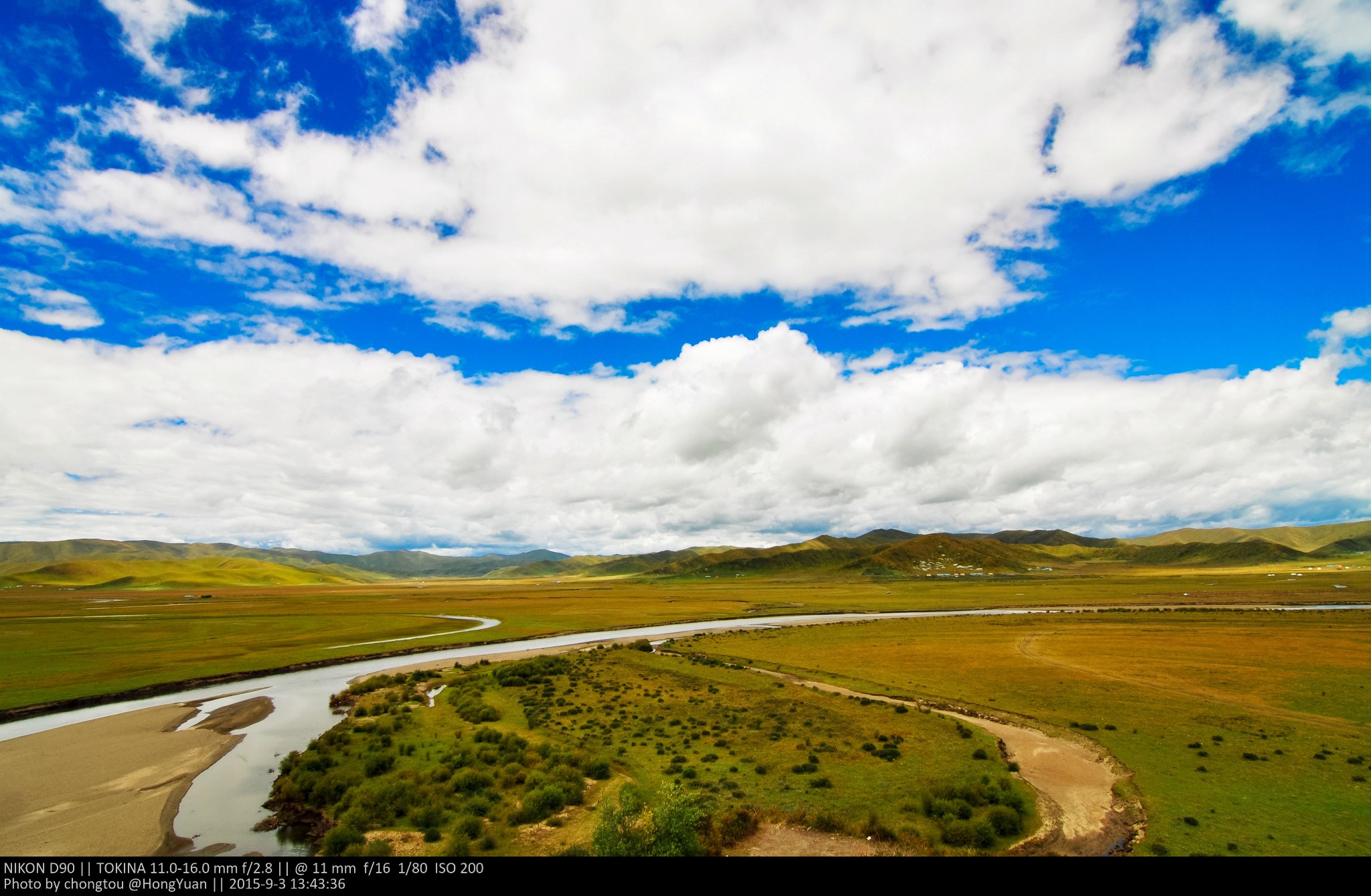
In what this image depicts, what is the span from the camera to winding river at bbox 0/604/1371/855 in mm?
22109

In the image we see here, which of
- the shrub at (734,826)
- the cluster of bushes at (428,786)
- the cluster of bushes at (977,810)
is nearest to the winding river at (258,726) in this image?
the cluster of bushes at (428,786)

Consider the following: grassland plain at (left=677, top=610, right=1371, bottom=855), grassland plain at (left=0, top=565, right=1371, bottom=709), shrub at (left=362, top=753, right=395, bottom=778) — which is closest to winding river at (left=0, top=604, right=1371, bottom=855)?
shrub at (left=362, top=753, right=395, bottom=778)

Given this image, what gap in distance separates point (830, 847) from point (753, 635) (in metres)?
64.2

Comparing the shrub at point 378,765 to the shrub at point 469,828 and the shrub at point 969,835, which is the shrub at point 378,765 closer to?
the shrub at point 469,828

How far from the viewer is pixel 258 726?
3691cm

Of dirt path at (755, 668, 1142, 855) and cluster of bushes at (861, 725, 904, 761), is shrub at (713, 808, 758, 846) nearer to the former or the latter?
dirt path at (755, 668, 1142, 855)

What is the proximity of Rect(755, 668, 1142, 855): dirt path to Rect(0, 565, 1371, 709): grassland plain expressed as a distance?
6118cm

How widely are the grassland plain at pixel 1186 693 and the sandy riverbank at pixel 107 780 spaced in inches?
1396

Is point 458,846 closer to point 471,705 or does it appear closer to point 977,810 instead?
point 977,810

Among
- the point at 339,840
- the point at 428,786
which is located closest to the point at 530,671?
the point at 428,786

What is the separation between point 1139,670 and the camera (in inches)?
1885

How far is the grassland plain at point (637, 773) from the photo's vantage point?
20672 millimetres

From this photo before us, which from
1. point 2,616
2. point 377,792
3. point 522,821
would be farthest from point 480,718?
point 2,616
